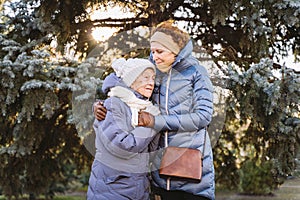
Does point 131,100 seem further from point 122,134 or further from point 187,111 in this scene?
point 187,111

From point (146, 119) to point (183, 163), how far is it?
306 millimetres

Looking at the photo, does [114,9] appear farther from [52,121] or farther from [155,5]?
[52,121]

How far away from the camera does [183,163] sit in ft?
8.65

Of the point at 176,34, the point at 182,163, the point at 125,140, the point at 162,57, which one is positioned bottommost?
the point at 182,163

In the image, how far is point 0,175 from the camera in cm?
562

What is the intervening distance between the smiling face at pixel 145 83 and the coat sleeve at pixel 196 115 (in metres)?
0.16

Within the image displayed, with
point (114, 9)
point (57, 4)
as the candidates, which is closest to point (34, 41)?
point (57, 4)

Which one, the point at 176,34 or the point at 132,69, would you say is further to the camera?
the point at 176,34

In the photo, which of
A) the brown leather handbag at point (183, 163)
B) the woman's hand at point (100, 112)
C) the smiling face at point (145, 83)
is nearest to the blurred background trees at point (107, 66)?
the woman's hand at point (100, 112)

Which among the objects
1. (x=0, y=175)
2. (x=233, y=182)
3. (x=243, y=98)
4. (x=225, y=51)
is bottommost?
(x=233, y=182)

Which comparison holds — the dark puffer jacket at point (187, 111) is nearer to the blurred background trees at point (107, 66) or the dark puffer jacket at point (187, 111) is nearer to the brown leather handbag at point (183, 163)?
the brown leather handbag at point (183, 163)

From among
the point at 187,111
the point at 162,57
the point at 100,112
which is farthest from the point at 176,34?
the point at 100,112

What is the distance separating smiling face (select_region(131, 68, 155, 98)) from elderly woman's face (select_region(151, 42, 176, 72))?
0.34ft

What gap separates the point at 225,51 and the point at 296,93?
1.08 meters
